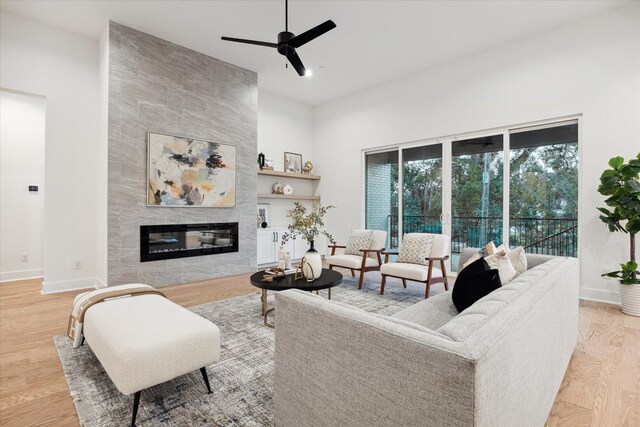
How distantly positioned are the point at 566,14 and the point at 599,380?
4.01 meters

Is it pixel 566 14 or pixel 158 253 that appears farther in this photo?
pixel 158 253

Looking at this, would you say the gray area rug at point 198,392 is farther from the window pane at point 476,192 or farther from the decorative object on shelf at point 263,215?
the window pane at point 476,192

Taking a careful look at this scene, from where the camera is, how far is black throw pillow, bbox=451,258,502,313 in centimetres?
182

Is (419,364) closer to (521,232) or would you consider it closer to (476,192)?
(521,232)

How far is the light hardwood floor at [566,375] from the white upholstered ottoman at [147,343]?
39cm

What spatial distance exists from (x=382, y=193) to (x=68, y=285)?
510 cm

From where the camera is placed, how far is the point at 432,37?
4320 millimetres

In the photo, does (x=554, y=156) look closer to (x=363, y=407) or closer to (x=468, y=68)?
(x=468, y=68)

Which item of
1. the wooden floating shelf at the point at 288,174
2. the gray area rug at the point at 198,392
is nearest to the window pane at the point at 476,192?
the wooden floating shelf at the point at 288,174

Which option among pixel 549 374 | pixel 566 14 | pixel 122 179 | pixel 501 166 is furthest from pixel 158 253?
pixel 566 14

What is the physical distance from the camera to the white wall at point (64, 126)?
155 inches

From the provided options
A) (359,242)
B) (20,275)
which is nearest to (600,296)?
(359,242)

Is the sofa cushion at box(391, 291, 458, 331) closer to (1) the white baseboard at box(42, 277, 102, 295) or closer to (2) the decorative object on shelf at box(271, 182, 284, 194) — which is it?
(1) the white baseboard at box(42, 277, 102, 295)

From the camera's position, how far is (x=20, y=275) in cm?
493
